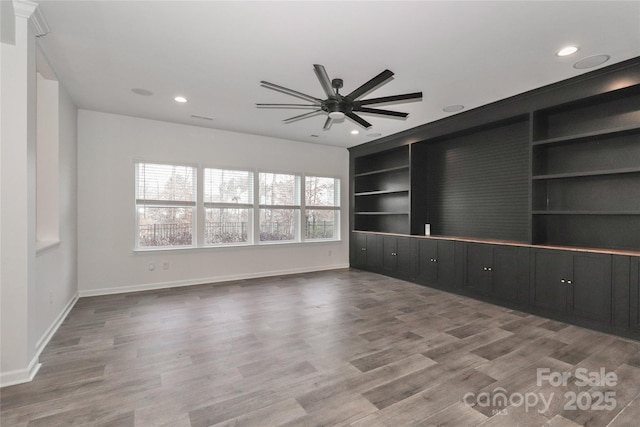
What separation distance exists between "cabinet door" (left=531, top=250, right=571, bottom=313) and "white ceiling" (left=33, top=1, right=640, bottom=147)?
208cm

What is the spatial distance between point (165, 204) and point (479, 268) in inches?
201

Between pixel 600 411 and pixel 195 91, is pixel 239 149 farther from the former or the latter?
pixel 600 411

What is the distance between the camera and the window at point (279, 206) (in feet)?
20.1

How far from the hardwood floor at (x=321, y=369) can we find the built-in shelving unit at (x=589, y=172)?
1205 mm

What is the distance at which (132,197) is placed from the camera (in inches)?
194

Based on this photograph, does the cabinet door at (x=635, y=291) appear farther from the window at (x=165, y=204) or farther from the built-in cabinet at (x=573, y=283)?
the window at (x=165, y=204)

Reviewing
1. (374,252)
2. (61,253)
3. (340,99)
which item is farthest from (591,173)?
(61,253)

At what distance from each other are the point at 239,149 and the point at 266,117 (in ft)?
4.10

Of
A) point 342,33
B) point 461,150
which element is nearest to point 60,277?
point 342,33

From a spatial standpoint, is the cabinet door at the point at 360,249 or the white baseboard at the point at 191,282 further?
the cabinet door at the point at 360,249

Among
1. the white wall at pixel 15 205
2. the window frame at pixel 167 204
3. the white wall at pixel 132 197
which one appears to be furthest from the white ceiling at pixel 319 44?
the window frame at pixel 167 204

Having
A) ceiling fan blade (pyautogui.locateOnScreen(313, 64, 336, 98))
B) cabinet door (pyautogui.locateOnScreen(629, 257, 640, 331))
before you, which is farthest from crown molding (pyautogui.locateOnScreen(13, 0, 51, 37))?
cabinet door (pyautogui.locateOnScreen(629, 257, 640, 331))

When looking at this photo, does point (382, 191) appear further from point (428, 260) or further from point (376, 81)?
point (376, 81)

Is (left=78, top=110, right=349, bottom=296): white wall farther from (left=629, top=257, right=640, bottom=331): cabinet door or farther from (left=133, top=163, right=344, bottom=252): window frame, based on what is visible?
(left=629, top=257, right=640, bottom=331): cabinet door
